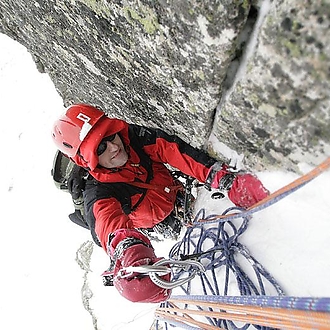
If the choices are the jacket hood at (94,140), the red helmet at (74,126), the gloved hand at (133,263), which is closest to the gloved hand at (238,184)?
the gloved hand at (133,263)

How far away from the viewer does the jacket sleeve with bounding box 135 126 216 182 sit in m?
2.30

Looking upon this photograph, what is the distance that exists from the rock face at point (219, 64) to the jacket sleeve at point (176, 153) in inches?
3.1

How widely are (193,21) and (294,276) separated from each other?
1.13 meters

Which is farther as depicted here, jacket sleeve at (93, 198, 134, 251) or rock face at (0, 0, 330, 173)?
jacket sleeve at (93, 198, 134, 251)

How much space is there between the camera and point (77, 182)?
2430 mm

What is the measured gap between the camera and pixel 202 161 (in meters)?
2.29

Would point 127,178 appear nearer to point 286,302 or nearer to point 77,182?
point 77,182

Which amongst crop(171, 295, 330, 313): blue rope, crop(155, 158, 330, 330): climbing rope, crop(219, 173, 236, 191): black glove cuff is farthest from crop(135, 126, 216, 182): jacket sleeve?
crop(171, 295, 330, 313): blue rope

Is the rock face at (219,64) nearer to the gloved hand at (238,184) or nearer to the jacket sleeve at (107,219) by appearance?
the gloved hand at (238,184)

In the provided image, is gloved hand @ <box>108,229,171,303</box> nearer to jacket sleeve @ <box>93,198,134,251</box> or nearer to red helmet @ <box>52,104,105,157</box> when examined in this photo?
jacket sleeve @ <box>93,198,134,251</box>

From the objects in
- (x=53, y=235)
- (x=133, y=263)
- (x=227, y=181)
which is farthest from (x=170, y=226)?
(x=53, y=235)

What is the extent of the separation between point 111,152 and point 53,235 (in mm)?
4361

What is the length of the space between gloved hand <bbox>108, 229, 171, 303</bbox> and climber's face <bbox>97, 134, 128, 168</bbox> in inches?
18.5

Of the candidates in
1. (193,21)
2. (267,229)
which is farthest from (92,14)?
(267,229)
